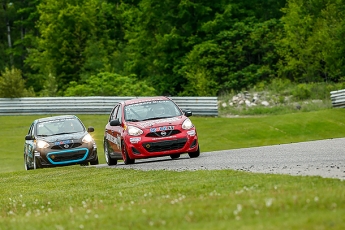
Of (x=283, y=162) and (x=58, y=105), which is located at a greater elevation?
(x=283, y=162)

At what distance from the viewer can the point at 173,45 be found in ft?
218

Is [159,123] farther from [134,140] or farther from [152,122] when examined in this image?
[134,140]

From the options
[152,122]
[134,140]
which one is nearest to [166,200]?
[134,140]

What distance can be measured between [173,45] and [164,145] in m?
45.3

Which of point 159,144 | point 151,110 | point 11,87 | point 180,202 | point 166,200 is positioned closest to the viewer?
point 180,202

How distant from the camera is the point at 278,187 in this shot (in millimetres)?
11805

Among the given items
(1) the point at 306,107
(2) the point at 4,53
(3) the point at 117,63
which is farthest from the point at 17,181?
(2) the point at 4,53

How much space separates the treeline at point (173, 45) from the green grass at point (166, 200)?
31.4m

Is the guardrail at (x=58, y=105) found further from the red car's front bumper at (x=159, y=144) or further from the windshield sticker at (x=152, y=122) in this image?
the red car's front bumper at (x=159, y=144)

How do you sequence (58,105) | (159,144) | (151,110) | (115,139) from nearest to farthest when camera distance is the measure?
(159,144) → (151,110) → (115,139) → (58,105)

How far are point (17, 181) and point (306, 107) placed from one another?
26.6m

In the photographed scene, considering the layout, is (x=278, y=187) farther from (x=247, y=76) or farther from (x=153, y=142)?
(x=247, y=76)

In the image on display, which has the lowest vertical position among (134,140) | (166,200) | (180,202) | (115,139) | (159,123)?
(115,139)

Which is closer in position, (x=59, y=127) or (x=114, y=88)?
(x=59, y=127)
